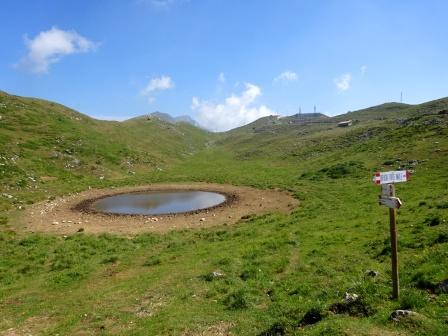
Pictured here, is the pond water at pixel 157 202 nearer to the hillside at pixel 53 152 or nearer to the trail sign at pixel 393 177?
the hillside at pixel 53 152

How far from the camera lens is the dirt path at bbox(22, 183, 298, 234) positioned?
102ft

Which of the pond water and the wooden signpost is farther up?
the wooden signpost

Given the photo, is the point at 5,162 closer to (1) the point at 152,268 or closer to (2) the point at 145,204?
(2) the point at 145,204

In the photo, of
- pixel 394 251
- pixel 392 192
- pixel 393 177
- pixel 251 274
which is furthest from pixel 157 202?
pixel 393 177

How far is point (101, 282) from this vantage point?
20.0m

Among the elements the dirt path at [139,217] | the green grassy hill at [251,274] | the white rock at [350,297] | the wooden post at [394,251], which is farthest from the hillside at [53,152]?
the wooden post at [394,251]

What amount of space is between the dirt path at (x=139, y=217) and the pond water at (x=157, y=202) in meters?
2.14

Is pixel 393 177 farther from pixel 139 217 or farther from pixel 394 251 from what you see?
pixel 139 217

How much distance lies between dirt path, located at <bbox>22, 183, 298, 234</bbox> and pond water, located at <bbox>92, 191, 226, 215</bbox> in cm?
214

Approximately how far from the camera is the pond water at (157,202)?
38.3 m

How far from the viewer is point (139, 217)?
34.7 metres

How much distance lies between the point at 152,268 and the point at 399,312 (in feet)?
45.6

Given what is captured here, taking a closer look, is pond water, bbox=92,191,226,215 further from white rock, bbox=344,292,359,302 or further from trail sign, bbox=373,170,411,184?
trail sign, bbox=373,170,411,184

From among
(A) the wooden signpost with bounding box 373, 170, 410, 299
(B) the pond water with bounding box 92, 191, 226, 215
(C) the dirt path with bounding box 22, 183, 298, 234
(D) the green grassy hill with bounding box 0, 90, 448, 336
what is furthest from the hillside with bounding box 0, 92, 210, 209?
(A) the wooden signpost with bounding box 373, 170, 410, 299
